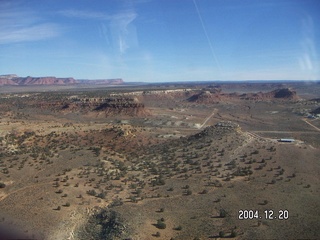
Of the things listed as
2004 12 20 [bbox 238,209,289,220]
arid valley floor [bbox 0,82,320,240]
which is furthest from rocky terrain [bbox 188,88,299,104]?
2004 12 20 [bbox 238,209,289,220]

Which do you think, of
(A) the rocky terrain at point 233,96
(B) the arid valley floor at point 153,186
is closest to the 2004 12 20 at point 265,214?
(B) the arid valley floor at point 153,186

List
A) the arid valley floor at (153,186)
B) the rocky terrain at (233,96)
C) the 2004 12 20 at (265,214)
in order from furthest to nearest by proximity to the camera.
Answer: the rocky terrain at (233,96) < the 2004 12 20 at (265,214) < the arid valley floor at (153,186)

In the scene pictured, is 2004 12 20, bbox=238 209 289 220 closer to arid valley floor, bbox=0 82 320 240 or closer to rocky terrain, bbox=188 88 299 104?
arid valley floor, bbox=0 82 320 240

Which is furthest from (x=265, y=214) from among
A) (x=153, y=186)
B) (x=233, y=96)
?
(x=233, y=96)

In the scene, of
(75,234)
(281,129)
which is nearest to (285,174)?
(75,234)

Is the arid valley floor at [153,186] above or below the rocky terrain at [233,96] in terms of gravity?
below

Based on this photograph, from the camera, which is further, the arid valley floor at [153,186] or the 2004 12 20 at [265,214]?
the 2004 12 20 at [265,214]

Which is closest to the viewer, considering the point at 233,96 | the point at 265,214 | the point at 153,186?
the point at 265,214

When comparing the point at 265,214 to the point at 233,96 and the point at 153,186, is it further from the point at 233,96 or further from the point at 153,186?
the point at 233,96

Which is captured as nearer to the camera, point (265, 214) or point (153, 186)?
point (265, 214)

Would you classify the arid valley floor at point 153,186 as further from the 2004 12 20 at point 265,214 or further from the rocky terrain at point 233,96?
the rocky terrain at point 233,96

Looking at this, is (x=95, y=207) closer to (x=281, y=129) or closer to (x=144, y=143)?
(x=144, y=143)
